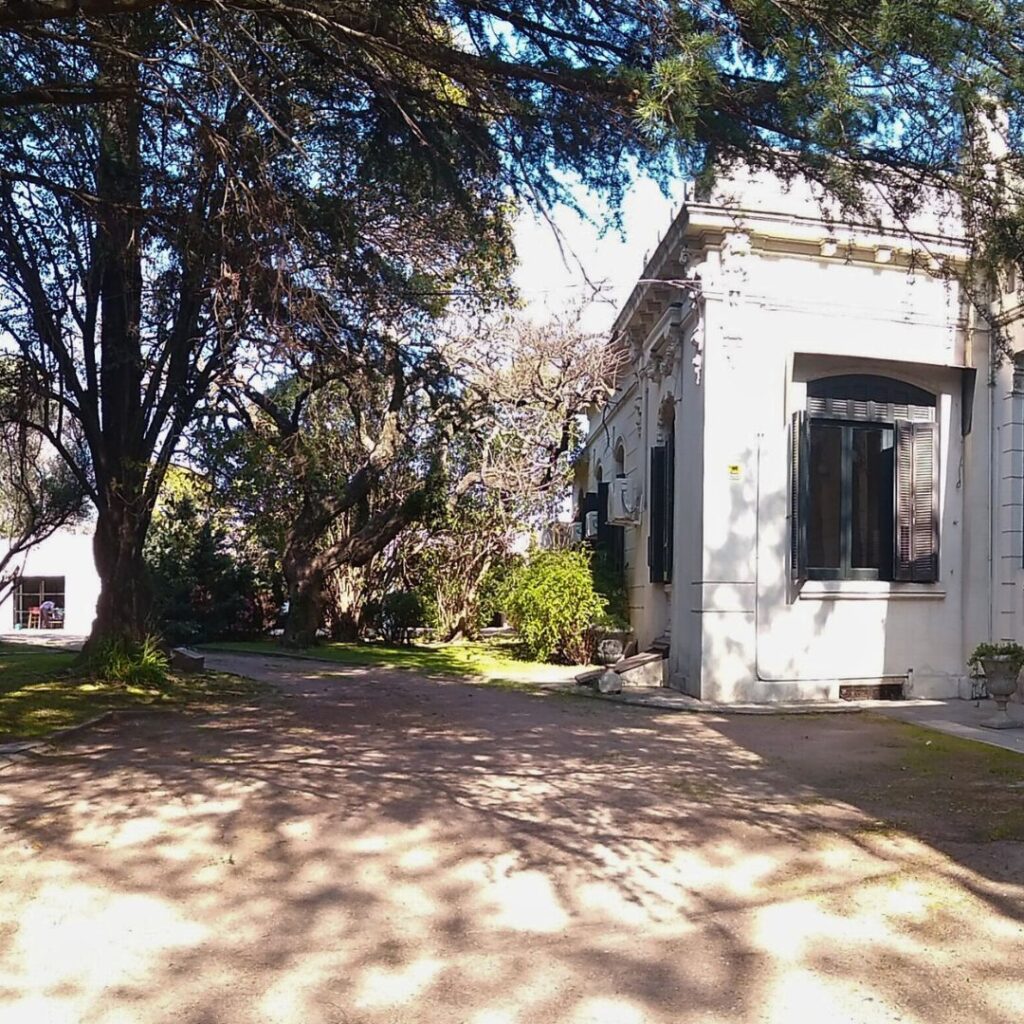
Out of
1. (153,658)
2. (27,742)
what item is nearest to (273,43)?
(27,742)

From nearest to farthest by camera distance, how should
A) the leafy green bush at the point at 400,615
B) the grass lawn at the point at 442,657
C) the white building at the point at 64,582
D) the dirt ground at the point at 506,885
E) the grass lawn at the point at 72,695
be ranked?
1. the dirt ground at the point at 506,885
2. the grass lawn at the point at 72,695
3. the grass lawn at the point at 442,657
4. the leafy green bush at the point at 400,615
5. the white building at the point at 64,582

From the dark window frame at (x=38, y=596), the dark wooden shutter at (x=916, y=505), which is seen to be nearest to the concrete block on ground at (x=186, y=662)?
the dark wooden shutter at (x=916, y=505)

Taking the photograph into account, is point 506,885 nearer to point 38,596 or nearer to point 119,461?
point 119,461

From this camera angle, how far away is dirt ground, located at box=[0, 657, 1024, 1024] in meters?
3.56

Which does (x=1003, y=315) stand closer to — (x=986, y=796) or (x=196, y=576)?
(x=986, y=796)

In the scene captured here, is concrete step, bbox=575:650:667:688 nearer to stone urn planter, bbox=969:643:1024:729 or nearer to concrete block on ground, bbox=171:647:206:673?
stone urn planter, bbox=969:643:1024:729

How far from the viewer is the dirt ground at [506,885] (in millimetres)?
3564

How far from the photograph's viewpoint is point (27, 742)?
8.12m

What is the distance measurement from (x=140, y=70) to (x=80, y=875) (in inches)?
234

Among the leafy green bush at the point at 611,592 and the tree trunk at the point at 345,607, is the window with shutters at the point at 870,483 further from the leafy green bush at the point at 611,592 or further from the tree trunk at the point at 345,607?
the tree trunk at the point at 345,607

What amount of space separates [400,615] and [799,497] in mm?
11780

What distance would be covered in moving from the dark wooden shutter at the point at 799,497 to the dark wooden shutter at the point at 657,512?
2.58 metres

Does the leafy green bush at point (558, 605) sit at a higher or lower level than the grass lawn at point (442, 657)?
higher

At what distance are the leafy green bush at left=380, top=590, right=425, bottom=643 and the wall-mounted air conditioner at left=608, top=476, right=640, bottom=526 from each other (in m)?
5.85
